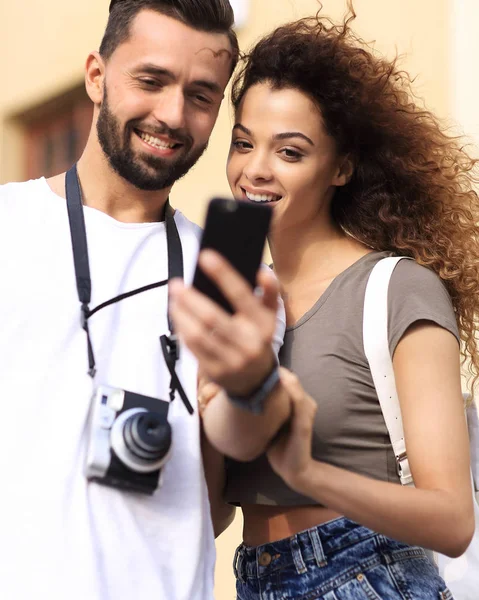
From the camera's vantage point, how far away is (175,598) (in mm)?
2311

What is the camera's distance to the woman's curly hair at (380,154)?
290 centimetres

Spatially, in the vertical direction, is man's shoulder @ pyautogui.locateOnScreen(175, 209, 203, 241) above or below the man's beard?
below

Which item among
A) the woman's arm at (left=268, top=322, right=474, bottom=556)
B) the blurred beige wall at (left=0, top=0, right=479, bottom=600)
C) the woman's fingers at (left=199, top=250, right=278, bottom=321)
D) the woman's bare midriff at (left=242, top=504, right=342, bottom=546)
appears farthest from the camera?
the blurred beige wall at (left=0, top=0, right=479, bottom=600)

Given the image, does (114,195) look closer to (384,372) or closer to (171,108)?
(171,108)

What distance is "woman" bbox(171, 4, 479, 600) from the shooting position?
2.17m

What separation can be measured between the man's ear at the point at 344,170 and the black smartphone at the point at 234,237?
1413mm

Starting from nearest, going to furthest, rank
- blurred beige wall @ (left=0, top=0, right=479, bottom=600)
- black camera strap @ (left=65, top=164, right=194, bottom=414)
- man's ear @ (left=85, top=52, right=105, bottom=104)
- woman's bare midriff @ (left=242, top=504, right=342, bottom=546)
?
black camera strap @ (left=65, top=164, right=194, bottom=414), woman's bare midriff @ (left=242, top=504, right=342, bottom=546), man's ear @ (left=85, top=52, right=105, bottom=104), blurred beige wall @ (left=0, top=0, right=479, bottom=600)

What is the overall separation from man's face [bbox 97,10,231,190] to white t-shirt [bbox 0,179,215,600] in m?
0.18

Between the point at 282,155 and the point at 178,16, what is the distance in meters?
0.44

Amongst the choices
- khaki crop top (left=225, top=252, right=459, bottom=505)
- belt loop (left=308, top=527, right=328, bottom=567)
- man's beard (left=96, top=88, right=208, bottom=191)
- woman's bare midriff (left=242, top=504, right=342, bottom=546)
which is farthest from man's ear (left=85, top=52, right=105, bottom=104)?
belt loop (left=308, top=527, right=328, bottom=567)

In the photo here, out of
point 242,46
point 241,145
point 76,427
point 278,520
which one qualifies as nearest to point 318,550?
point 278,520

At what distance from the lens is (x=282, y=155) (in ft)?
9.44

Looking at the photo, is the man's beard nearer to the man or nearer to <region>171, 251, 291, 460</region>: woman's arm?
the man

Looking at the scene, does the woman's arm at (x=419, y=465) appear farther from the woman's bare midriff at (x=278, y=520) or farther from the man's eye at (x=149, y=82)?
the man's eye at (x=149, y=82)
